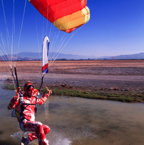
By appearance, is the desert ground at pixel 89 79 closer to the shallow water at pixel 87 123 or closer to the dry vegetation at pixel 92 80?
the dry vegetation at pixel 92 80

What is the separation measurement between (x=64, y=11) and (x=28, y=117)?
6246mm

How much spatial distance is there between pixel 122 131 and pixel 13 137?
3603mm

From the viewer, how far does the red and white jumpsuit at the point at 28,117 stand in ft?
11.6

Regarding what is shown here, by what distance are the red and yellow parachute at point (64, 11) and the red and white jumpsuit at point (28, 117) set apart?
4.59 metres

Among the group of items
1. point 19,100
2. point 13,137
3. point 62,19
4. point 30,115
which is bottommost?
point 13,137

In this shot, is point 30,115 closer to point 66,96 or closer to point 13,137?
point 13,137

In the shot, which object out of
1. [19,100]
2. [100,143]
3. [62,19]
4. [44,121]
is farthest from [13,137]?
[62,19]

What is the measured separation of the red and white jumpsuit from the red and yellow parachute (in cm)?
459

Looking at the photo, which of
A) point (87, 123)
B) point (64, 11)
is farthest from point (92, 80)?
point (87, 123)

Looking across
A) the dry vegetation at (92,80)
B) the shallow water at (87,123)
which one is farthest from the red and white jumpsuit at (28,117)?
the dry vegetation at (92,80)

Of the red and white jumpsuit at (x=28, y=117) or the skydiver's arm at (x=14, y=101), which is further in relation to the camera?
the skydiver's arm at (x=14, y=101)

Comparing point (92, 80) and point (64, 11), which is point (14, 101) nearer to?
point (64, 11)

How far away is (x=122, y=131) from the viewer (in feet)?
18.0

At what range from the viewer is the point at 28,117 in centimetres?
389
